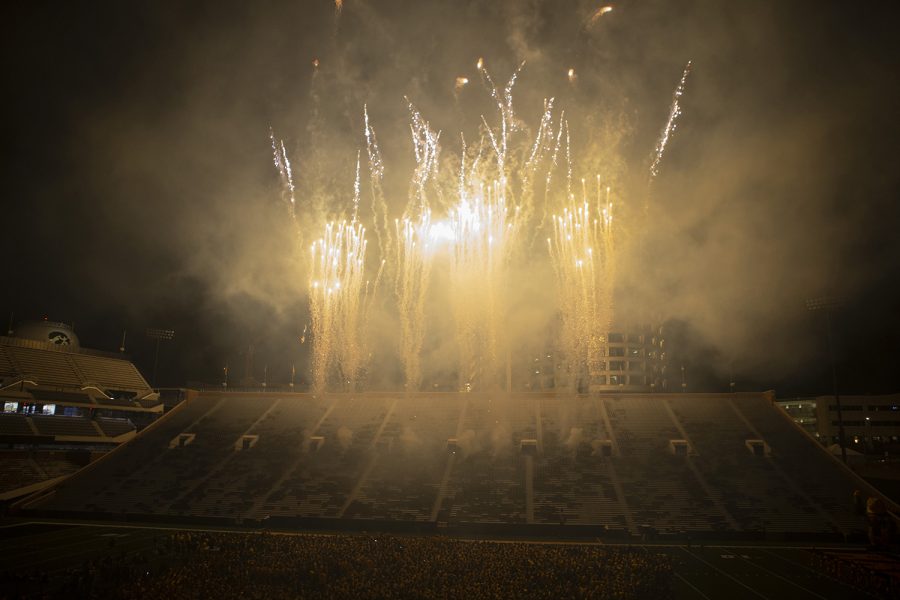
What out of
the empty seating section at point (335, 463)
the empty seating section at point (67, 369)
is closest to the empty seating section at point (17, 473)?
the empty seating section at point (67, 369)

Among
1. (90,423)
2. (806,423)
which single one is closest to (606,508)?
(90,423)

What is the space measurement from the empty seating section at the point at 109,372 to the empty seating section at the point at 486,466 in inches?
434

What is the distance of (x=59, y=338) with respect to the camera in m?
60.8

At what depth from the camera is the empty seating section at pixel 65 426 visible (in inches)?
1832

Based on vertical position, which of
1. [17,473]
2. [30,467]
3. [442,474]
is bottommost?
[17,473]

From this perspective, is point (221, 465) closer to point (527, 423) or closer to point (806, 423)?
point (527, 423)

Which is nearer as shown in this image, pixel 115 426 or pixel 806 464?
pixel 806 464

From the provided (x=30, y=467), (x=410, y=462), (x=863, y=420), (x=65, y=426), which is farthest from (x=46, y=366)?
(x=863, y=420)

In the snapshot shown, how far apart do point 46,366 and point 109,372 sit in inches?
254

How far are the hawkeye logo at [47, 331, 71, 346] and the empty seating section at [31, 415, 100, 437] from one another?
13768 millimetres

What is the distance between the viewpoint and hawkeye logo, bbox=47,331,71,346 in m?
60.1

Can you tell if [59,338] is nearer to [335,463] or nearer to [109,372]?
[109,372]

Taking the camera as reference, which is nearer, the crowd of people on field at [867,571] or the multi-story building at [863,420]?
the crowd of people on field at [867,571]

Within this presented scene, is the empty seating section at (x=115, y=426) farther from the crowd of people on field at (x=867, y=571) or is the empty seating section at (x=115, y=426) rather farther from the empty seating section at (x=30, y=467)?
the crowd of people on field at (x=867, y=571)
